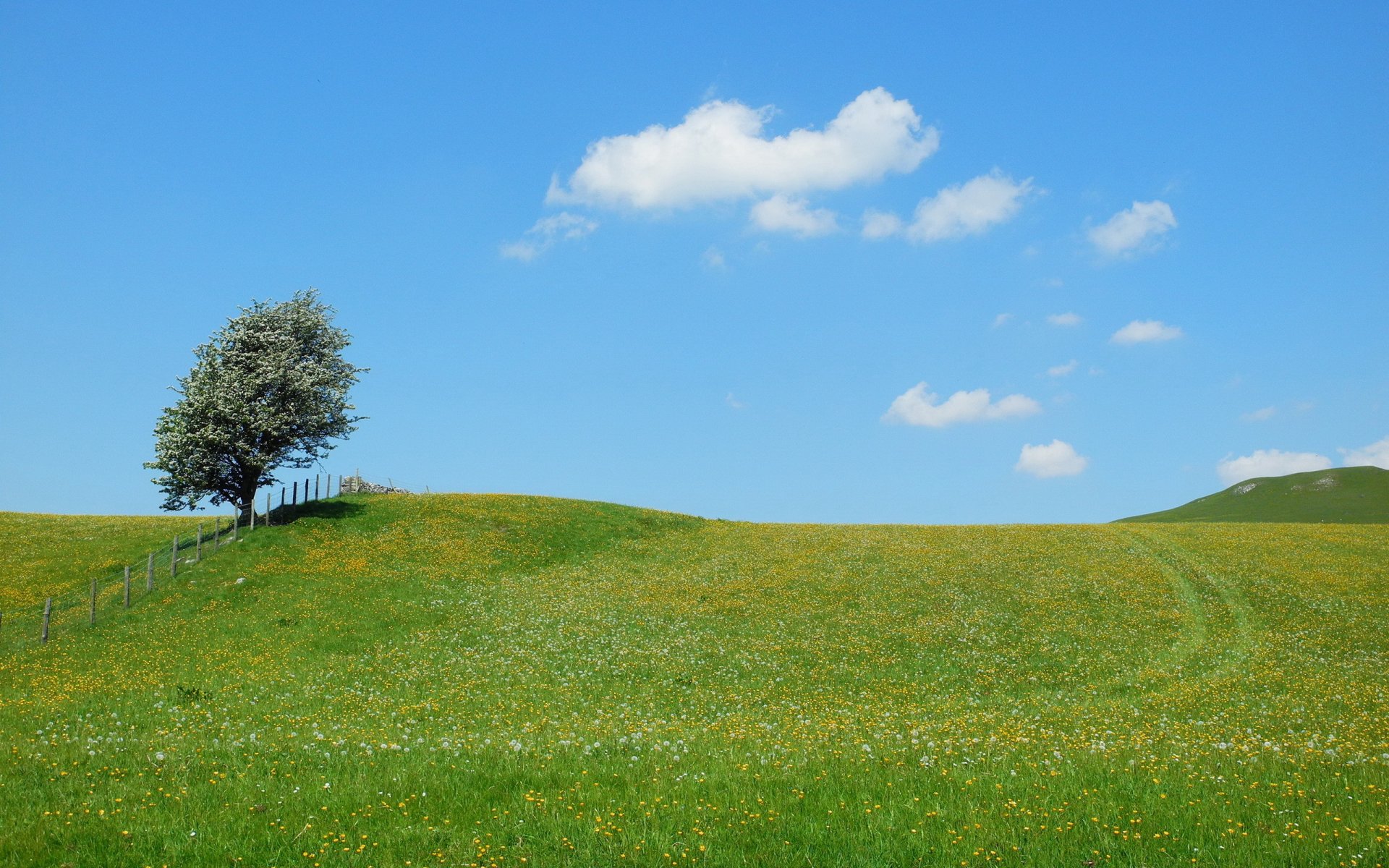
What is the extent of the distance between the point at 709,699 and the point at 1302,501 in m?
135

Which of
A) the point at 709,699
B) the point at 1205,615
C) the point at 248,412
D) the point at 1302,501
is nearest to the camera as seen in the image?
the point at 709,699

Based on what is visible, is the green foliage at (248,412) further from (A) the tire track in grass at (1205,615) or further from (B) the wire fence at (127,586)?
(A) the tire track in grass at (1205,615)

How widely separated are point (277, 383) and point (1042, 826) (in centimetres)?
5370

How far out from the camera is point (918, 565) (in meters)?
51.1

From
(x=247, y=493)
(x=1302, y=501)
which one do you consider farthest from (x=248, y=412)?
(x=1302, y=501)

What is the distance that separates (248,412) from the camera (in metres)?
54.1

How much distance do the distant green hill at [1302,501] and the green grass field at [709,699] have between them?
221 feet

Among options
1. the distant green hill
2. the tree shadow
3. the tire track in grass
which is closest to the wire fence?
the tree shadow

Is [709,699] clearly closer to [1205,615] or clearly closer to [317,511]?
[1205,615]

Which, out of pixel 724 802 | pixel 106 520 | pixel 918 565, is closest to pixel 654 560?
pixel 918 565

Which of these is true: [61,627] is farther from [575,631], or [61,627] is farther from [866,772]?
[866,772]

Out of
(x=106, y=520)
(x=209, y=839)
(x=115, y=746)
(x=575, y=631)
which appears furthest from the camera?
(x=106, y=520)

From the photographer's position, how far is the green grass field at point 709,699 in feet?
43.3

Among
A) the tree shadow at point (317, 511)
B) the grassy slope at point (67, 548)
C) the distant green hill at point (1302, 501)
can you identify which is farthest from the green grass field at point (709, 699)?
the distant green hill at point (1302, 501)
